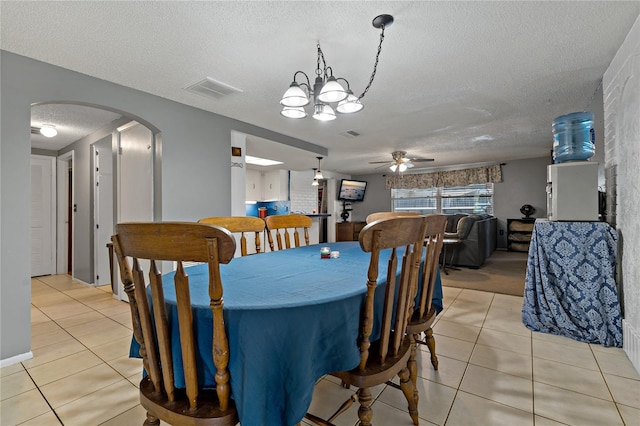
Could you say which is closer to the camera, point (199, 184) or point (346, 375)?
point (346, 375)

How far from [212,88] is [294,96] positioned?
4.57 ft

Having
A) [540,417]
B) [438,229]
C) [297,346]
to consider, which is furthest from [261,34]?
[540,417]

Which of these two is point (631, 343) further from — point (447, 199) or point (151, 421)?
point (447, 199)

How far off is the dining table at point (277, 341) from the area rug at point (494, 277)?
3.43 m

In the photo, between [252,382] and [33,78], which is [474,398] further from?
[33,78]

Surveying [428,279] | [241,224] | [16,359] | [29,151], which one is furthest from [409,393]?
[29,151]

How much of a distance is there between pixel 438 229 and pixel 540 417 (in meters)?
1.07

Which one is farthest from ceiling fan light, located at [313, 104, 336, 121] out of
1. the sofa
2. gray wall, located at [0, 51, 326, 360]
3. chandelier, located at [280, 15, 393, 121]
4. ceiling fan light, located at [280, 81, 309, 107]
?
the sofa

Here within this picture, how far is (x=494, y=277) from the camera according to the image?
4379mm

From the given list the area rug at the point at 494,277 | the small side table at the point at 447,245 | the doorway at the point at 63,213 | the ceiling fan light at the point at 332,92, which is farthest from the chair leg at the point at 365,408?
the doorway at the point at 63,213

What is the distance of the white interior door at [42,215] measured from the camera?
15.5ft

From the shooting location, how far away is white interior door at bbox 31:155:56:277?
4727 mm

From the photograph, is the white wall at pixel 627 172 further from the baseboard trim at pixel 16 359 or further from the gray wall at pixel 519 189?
the gray wall at pixel 519 189

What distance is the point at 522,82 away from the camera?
9.00 ft
